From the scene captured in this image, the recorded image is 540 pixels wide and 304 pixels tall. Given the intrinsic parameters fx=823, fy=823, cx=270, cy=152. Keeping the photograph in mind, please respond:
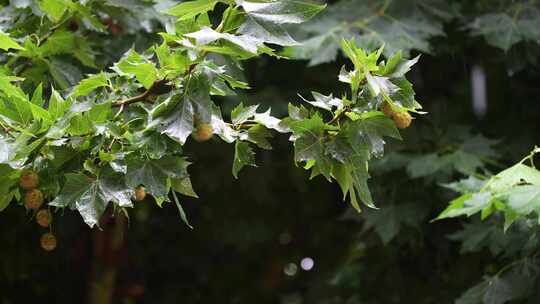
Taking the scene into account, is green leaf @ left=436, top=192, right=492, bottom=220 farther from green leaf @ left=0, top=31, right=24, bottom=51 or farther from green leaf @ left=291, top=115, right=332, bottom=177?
green leaf @ left=0, top=31, right=24, bottom=51

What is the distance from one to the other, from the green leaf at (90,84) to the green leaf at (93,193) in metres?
0.19

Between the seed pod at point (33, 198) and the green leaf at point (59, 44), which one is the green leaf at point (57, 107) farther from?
the green leaf at point (59, 44)

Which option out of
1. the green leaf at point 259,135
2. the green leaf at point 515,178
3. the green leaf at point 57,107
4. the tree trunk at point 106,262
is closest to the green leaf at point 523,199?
the green leaf at point 515,178

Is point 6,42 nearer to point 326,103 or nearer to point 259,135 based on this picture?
point 259,135

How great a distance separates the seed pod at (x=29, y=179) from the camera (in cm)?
144

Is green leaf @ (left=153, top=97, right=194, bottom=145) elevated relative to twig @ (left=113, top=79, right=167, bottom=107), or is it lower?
elevated

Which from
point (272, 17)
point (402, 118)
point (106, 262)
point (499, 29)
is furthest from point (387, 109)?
point (106, 262)

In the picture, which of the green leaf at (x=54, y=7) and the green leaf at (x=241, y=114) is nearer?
the green leaf at (x=241, y=114)

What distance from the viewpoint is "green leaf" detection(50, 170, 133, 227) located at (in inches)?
54.1

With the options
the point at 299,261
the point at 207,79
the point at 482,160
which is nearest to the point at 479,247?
the point at 482,160

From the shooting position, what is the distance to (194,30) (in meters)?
1.39

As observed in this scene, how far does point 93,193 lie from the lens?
1.39 m

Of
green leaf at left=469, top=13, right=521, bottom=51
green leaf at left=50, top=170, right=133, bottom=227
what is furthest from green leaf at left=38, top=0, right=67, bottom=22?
green leaf at left=469, top=13, right=521, bottom=51

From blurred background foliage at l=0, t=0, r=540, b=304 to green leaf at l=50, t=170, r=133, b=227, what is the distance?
1.79 feet
